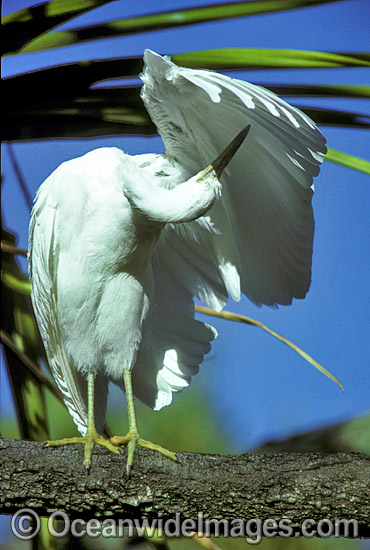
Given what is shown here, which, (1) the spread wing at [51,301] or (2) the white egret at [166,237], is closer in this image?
(2) the white egret at [166,237]

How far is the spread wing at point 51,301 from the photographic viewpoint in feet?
4.57

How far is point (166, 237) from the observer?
1577 millimetres

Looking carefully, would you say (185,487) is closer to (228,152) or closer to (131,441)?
(131,441)

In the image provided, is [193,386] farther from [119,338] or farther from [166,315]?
[119,338]

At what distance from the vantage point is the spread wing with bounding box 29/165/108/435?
139 cm

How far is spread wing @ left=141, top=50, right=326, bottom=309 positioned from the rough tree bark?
47 centimetres

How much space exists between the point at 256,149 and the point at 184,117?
181 millimetres

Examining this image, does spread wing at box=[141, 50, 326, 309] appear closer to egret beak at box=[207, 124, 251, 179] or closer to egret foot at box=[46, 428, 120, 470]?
egret beak at box=[207, 124, 251, 179]

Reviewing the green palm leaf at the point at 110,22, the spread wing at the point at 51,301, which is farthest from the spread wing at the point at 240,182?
the green palm leaf at the point at 110,22

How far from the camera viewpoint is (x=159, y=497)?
118cm

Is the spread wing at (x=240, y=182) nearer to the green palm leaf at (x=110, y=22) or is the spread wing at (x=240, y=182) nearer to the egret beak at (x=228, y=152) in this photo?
the egret beak at (x=228, y=152)

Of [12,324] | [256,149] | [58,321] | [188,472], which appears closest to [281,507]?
[188,472]

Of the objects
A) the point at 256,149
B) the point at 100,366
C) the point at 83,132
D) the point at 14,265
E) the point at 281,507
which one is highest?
the point at 83,132

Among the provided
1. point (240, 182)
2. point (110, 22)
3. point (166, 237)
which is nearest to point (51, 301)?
point (166, 237)
